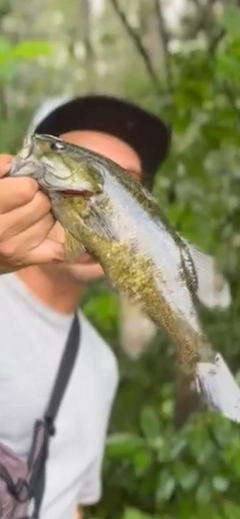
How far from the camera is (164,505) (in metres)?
→ 2.65

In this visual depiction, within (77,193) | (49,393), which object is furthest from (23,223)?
(49,393)

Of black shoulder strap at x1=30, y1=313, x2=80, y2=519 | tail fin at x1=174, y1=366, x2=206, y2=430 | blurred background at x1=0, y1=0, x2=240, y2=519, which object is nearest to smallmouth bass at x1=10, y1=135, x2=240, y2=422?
blurred background at x1=0, y1=0, x2=240, y2=519

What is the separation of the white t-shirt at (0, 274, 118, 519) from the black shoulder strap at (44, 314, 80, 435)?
1cm

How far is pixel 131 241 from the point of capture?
1.30 metres

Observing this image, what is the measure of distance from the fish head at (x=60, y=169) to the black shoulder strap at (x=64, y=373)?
83 centimetres

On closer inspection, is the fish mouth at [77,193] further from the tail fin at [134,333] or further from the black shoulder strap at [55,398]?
the tail fin at [134,333]

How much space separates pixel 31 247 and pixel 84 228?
0.10 meters

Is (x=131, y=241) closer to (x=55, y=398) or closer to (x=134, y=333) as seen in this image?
(x=55, y=398)

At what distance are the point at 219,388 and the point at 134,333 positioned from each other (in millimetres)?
1745

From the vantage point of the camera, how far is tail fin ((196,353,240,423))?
1.27 meters

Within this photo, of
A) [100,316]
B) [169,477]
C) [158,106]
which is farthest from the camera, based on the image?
[100,316]

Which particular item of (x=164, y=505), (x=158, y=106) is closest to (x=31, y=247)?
(x=164, y=505)

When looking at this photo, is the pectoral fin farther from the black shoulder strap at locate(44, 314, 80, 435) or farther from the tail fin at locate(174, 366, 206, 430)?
the tail fin at locate(174, 366, 206, 430)

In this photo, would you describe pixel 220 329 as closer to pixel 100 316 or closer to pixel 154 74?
pixel 100 316
